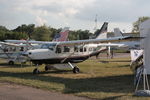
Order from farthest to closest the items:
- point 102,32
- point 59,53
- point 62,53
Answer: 1. point 102,32
2. point 62,53
3. point 59,53

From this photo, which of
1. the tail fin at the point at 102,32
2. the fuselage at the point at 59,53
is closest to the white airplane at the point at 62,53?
the fuselage at the point at 59,53

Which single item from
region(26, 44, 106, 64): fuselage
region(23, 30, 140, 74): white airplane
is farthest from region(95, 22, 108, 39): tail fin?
region(23, 30, 140, 74): white airplane

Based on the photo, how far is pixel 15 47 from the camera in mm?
30188

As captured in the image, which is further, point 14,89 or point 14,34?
point 14,34

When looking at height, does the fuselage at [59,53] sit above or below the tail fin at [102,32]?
below

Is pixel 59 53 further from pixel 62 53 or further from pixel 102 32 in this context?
pixel 102 32

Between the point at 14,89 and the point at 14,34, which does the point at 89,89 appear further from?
the point at 14,34

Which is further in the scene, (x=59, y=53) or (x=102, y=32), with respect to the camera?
(x=102, y=32)

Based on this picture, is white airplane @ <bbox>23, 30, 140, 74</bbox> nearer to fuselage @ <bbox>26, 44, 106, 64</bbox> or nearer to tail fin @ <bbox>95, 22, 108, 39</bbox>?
fuselage @ <bbox>26, 44, 106, 64</bbox>

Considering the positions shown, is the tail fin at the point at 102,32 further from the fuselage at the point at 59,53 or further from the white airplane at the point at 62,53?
the white airplane at the point at 62,53

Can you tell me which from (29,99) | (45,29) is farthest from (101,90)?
(45,29)

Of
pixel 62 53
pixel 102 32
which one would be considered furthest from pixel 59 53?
pixel 102 32

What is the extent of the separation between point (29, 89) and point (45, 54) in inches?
279

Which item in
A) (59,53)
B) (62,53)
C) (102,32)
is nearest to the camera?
(59,53)
